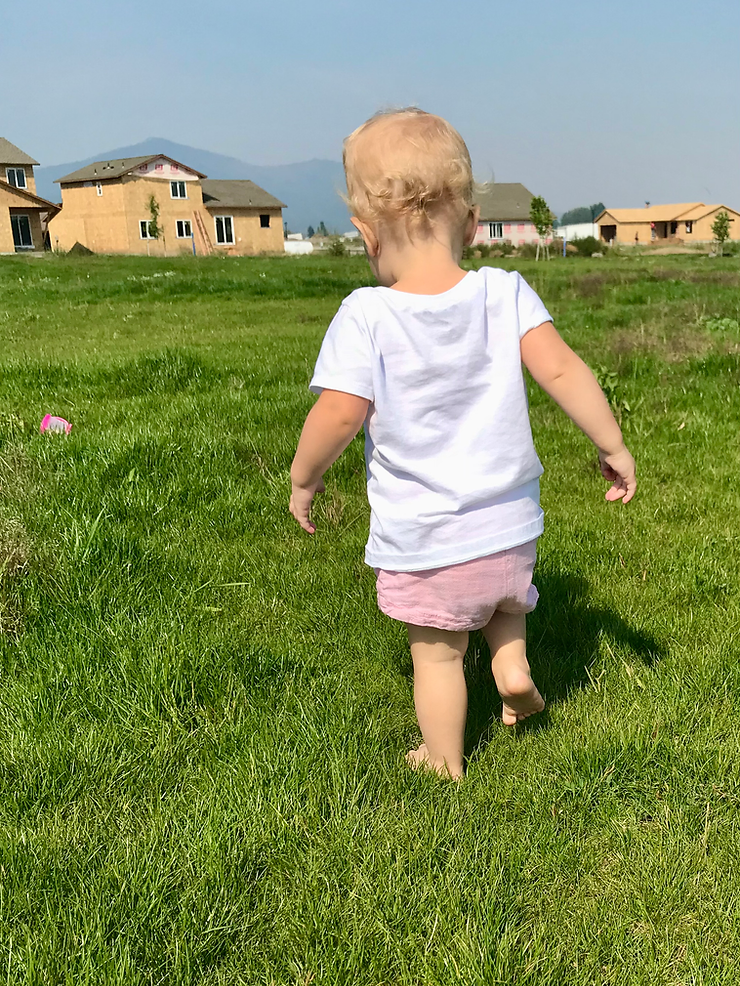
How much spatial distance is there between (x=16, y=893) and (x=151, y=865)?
0.34 m

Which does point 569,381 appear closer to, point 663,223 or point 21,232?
point 21,232

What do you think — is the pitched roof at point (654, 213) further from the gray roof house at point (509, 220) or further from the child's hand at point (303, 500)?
the child's hand at point (303, 500)

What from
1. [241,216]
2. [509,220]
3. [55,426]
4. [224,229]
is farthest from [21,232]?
[55,426]

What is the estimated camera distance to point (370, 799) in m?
2.38

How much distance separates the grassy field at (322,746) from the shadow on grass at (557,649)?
1 centimetres

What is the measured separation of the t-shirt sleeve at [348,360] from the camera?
7.18ft

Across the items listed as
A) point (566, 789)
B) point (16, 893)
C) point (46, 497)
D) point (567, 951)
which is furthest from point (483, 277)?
point (46, 497)

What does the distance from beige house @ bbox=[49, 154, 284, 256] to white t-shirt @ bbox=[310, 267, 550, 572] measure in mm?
59440

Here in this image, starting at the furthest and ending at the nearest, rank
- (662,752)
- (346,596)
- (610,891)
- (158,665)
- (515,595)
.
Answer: (346,596) → (158,665) → (662,752) → (515,595) → (610,891)

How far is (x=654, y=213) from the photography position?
104 meters

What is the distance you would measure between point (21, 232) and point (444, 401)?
63.6 m

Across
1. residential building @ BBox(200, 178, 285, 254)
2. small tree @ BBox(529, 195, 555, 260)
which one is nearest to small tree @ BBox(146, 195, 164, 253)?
residential building @ BBox(200, 178, 285, 254)

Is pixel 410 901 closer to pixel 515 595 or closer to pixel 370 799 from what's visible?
pixel 370 799

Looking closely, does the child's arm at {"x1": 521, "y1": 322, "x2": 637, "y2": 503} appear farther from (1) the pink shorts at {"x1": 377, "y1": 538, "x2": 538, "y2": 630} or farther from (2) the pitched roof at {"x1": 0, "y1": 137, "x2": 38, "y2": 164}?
(2) the pitched roof at {"x1": 0, "y1": 137, "x2": 38, "y2": 164}
